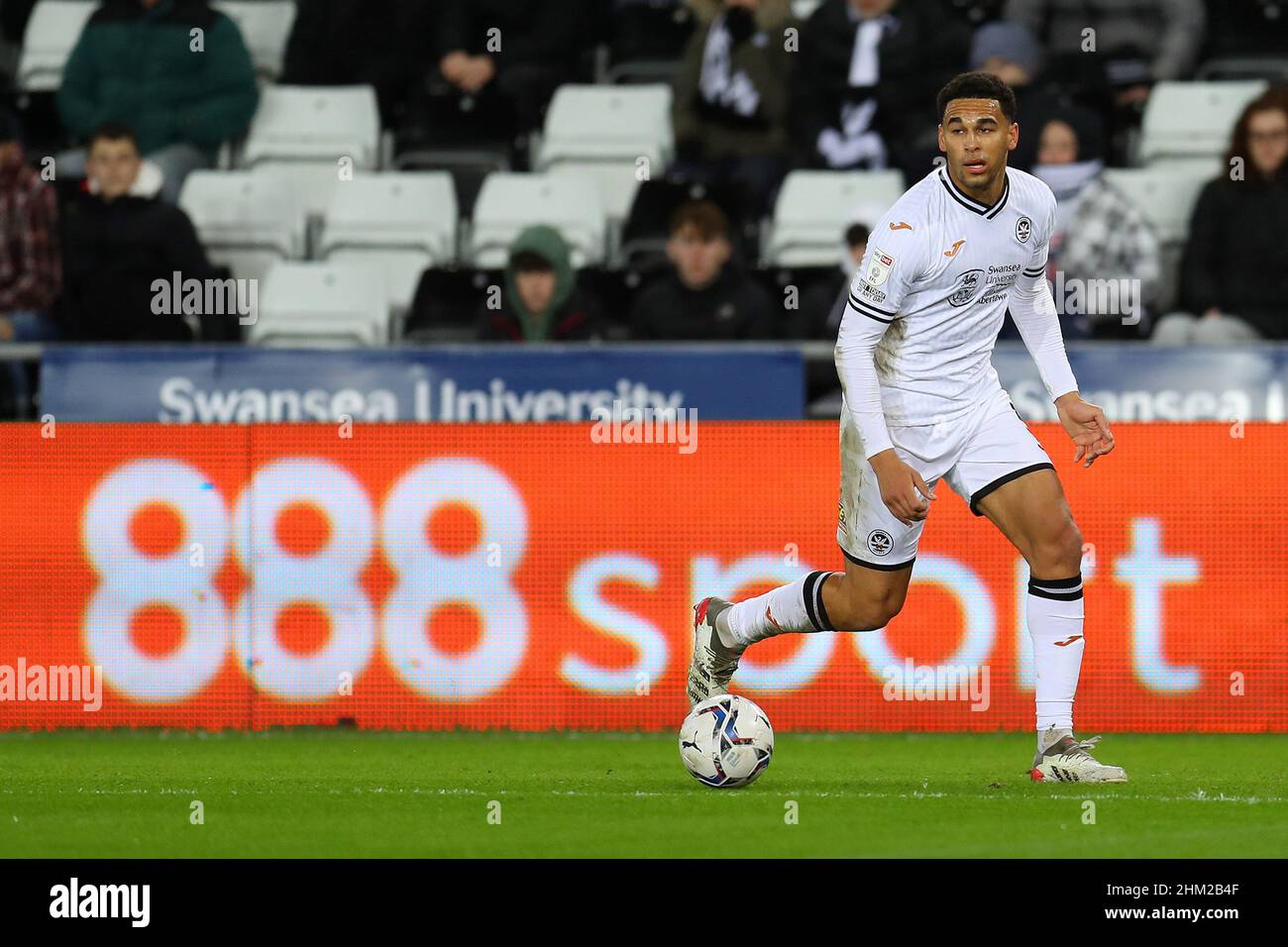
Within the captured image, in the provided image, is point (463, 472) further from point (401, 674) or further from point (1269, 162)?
point (1269, 162)

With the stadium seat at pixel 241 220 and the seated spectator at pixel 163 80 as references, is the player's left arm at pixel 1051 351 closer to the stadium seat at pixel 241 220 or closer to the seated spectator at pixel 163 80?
the stadium seat at pixel 241 220

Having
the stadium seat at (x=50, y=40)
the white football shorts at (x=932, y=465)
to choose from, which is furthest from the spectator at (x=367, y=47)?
the white football shorts at (x=932, y=465)

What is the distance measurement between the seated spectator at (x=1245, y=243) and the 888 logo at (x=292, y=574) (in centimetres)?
417

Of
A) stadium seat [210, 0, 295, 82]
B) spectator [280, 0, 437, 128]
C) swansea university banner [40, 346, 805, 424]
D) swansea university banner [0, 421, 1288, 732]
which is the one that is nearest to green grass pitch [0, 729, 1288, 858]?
swansea university banner [0, 421, 1288, 732]

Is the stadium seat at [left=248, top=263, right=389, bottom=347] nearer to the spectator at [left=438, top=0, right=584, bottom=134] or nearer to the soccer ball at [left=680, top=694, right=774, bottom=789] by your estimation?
the spectator at [left=438, top=0, right=584, bottom=134]

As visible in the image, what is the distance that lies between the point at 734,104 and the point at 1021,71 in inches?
66.4

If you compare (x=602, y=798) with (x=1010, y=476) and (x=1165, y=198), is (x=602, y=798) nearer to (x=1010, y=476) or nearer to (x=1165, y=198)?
(x=1010, y=476)

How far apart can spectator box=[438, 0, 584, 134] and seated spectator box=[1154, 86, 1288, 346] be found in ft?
14.4

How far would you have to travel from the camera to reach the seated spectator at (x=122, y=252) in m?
12.5

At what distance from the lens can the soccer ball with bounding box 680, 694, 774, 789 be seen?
7434 mm

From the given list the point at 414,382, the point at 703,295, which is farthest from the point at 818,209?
the point at 414,382

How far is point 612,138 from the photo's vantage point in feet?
46.6

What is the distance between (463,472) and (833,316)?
287 cm
